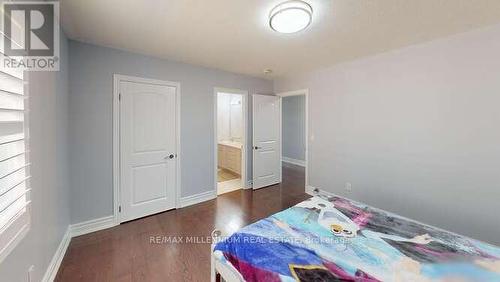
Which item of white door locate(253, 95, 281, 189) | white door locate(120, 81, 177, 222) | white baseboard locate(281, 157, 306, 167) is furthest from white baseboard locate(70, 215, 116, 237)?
white baseboard locate(281, 157, 306, 167)

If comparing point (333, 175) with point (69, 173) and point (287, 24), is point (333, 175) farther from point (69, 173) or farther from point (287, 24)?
point (69, 173)

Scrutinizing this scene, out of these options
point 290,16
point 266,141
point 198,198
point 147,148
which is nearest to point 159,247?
point 198,198

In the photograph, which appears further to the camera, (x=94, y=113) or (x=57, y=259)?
(x=94, y=113)

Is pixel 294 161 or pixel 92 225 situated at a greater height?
pixel 294 161

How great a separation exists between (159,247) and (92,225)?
1029 millimetres

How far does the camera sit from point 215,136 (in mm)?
3678

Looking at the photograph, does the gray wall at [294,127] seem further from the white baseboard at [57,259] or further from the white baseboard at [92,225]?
the white baseboard at [57,259]

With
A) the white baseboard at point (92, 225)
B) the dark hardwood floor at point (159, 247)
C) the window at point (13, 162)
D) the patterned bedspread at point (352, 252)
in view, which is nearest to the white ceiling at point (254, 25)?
the window at point (13, 162)

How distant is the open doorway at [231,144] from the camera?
4.23 metres

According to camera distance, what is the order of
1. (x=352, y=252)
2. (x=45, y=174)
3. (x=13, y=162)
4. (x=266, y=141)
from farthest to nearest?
(x=266, y=141), (x=45, y=174), (x=352, y=252), (x=13, y=162)

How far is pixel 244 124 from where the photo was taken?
4129 millimetres

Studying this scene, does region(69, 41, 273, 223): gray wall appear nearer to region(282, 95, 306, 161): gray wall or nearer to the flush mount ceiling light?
the flush mount ceiling light

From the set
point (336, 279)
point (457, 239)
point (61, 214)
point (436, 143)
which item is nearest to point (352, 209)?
point (457, 239)

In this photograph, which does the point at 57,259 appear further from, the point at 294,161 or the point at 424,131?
the point at 294,161
